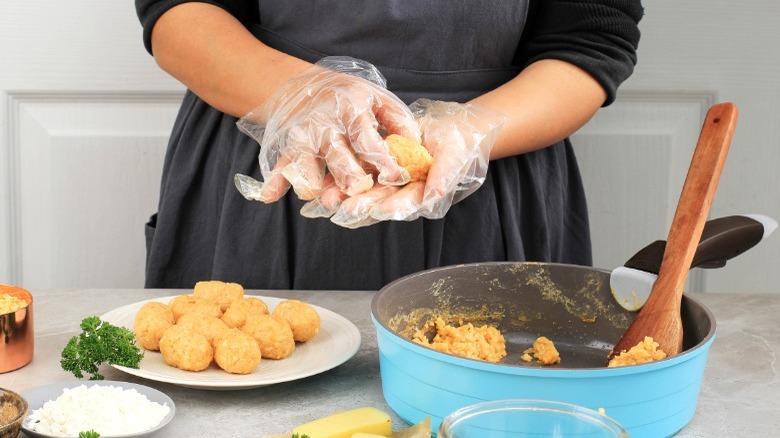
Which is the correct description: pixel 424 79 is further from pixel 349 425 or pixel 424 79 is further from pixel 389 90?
pixel 349 425

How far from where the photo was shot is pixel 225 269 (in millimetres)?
1276

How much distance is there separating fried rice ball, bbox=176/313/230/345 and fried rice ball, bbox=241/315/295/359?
0.09 feet

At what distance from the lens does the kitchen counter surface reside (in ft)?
2.66

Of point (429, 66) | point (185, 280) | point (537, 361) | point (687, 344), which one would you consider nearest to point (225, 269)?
point (185, 280)

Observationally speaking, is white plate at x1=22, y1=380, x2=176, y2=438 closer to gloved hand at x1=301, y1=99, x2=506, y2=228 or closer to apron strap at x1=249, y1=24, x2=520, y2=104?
gloved hand at x1=301, y1=99, x2=506, y2=228

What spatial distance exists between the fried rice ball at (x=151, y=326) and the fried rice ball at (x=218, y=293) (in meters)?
0.06

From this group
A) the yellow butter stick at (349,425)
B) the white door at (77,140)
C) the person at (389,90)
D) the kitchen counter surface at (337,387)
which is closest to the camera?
the yellow butter stick at (349,425)

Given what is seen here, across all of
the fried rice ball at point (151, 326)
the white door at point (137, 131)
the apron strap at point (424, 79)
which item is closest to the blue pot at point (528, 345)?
the fried rice ball at point (151, 326)

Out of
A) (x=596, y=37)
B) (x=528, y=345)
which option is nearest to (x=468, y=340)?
(x=528, y=345)

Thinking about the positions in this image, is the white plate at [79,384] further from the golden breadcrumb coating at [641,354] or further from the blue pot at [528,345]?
the golden breadcrumb coating at [641,354]

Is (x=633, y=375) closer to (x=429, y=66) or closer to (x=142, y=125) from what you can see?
(x=429, y=66)

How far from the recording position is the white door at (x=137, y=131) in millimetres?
1793

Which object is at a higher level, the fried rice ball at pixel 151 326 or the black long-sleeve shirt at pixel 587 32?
the black long-sleeve shirt at pixel 587 32

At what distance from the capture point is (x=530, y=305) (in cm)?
101
